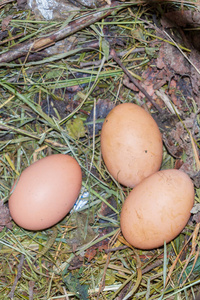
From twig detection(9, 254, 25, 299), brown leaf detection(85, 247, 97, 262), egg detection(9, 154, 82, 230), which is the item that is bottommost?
brown leaf detection(85, 247, 97, 262)

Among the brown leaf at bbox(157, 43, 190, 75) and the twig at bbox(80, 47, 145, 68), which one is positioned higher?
the twig at bbox(80, 47, 145, 68)

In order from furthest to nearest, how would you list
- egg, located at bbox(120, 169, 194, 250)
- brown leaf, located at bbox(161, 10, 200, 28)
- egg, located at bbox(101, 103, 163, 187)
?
brown leaf, located at bbox(161, 10, 200, 28), egg, located at bbox(101, 103, 163, 187), egg, located at bbox(120, 169, 194, 250)

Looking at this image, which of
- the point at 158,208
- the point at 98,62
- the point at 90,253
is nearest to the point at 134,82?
the point at 98,62

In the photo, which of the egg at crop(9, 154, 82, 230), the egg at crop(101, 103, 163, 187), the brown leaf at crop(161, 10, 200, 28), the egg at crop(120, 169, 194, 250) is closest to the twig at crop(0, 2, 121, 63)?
the brown leaf at crop(161, 10, 200, 28)

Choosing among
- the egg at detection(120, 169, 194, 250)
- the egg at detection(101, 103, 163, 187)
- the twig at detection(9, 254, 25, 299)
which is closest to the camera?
the egg at detection(120, 169, 194, 250)

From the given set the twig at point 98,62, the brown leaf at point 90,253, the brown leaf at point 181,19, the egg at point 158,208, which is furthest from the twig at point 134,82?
the brown leaf at point 90,253

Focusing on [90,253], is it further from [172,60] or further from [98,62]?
[172,60]

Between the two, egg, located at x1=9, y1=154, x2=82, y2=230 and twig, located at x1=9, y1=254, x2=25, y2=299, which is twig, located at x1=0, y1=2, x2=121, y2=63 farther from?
twig, located at x1=9, y1=254, x2=25, y2=299
